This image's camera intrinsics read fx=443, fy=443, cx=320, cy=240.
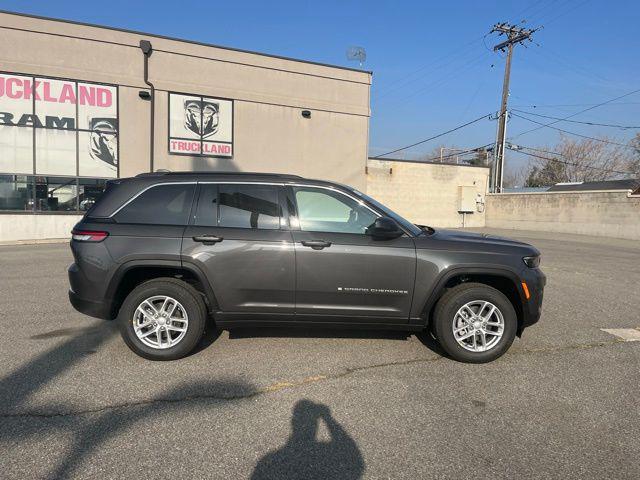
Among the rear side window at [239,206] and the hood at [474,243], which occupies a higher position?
the rear side window at [239,206]

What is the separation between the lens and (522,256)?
4.39 meters

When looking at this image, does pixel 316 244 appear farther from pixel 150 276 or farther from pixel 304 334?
pixel 150 276

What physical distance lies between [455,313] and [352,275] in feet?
3.53

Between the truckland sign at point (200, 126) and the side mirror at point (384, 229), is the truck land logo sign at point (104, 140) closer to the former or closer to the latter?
the truckland sign at point (200, 126)

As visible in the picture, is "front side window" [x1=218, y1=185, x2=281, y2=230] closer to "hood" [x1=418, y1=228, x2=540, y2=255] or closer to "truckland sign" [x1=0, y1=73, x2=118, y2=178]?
"hood" [x1=418, y1=228, x2=540, y2=255]

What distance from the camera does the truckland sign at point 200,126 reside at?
17875 millimetres

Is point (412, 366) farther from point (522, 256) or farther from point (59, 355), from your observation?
point (59, 355)

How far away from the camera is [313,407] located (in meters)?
3.40

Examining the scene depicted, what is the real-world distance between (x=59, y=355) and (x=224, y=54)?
54.8 ft

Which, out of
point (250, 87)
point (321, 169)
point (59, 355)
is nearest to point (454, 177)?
point (321, 169)

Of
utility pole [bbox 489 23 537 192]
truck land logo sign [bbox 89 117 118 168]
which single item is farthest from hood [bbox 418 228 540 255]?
utility pole [bbox 489 23 537 192]

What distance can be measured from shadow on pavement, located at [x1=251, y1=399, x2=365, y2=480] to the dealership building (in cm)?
1652

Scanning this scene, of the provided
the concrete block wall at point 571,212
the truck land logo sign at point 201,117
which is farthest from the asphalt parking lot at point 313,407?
the concrete block wall at point 571,212

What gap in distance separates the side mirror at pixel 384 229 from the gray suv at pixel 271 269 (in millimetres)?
14
